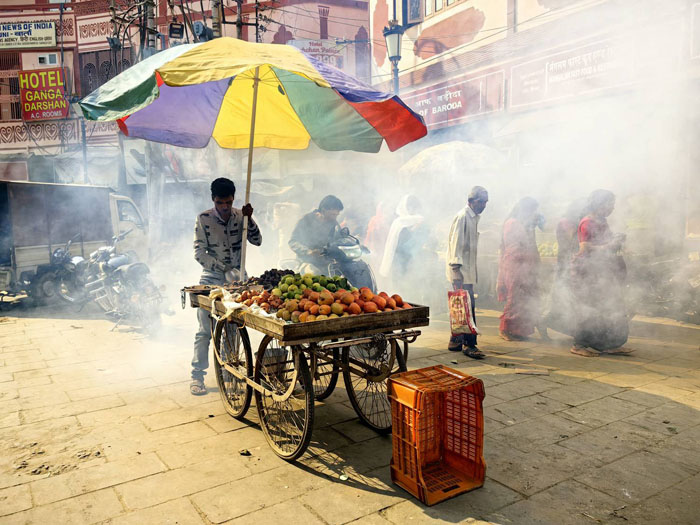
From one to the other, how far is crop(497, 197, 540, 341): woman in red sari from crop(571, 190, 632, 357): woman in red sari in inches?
28.2

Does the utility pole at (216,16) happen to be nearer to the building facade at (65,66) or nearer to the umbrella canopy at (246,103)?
the umbrella canopy at (246,103)

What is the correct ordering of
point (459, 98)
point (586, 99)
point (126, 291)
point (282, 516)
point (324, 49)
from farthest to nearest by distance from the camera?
point (324, 49) → point (459, 98) → point (586, 99) → point (126, 291) → point (282, 516)

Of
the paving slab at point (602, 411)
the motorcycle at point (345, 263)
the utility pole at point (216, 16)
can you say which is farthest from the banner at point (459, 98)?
the paving slab at point (602, 411)

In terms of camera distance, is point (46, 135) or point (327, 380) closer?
point (327, 380)

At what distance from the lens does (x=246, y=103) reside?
A: 17.8 ft

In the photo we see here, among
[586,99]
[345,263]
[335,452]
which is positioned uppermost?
[586,99]

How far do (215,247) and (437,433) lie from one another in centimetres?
289

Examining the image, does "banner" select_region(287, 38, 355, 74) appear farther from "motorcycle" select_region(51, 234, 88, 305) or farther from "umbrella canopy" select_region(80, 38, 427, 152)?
"umbrella canopy" select_region(80, 38, 427, 152)

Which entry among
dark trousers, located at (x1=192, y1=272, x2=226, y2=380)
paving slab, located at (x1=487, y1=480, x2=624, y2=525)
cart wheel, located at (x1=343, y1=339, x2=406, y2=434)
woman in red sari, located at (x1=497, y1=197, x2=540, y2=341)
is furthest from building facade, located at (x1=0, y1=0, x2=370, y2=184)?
paving slab, located at (x1=487, y1=480, x2=624, y2=525)

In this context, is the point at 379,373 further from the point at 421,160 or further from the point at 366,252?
the point at 421,160

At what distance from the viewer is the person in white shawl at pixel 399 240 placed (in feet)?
30.0

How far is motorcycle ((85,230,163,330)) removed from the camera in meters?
7.84

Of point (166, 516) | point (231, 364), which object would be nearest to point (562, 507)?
point (166, 516)

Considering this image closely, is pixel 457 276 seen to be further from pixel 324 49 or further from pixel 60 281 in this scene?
pixel 324 49
